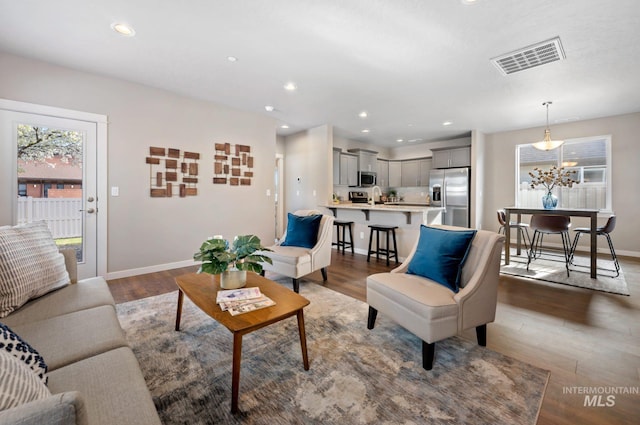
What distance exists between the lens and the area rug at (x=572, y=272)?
335 cm

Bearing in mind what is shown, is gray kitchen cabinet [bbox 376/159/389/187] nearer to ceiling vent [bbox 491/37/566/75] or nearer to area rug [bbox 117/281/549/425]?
ceiling vent [bbox 491/37/566/75]

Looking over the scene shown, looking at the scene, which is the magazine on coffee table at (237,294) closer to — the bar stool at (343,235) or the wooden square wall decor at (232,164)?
the wooden square wall decor at (232,164)

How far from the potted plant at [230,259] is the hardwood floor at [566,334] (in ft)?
4.16

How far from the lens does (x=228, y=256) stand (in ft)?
6.45

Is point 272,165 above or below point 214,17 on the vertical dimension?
below

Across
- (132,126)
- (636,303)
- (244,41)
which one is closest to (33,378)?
(244,41)

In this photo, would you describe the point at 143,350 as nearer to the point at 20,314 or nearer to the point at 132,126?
the point at 20,314

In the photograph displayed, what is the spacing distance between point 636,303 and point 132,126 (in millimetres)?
6151

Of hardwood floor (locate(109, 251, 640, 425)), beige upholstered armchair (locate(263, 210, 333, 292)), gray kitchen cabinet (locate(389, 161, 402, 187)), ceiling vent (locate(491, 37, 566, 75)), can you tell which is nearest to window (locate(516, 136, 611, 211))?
hardwood floor (locate(109, 251, 640, 425))

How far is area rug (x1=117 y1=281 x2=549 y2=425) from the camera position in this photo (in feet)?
4.61

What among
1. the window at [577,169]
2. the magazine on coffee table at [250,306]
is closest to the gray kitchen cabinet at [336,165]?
the window at [577,169]

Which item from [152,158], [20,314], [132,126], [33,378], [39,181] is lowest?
[20,314]

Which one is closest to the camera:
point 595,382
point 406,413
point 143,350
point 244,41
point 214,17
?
point 406,413

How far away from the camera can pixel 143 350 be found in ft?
6.37
